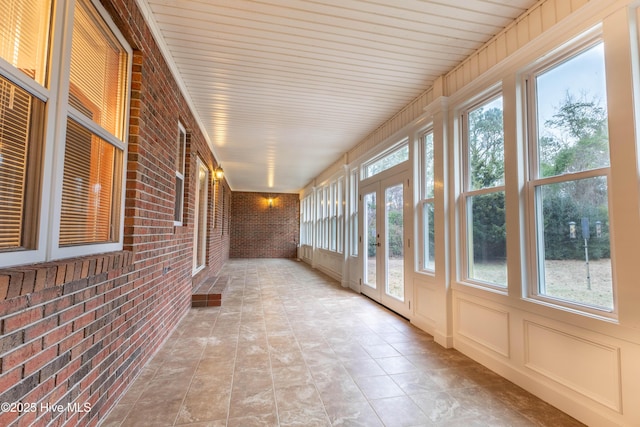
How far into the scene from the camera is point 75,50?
161cm

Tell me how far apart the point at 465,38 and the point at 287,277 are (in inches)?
243

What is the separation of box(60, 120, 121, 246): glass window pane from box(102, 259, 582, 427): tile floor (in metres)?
1.15

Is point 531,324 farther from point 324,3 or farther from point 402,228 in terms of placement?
point 324,3

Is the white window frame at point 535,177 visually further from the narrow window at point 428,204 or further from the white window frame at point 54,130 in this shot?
the white window frame at point 54,130

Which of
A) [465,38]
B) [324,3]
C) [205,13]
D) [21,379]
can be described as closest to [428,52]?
[465,38]

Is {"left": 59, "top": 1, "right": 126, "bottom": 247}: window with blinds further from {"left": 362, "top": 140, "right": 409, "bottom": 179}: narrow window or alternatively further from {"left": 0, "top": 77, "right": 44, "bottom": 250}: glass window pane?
{"left": 362, "top": 140, "right": 409, "bottom": 179}: narrow window

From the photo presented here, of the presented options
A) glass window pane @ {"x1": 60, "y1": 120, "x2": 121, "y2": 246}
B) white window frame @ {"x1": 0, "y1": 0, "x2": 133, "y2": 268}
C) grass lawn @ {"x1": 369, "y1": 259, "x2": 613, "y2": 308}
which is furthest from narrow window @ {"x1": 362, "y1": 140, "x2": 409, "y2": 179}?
white window frame @ {"x1": 0, "y1": 0, "x2": 133, "y2": 268}

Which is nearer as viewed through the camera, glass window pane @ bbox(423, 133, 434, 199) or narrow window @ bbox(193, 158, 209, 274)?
glass window pane @ bbox(423, 133, 434, 199)

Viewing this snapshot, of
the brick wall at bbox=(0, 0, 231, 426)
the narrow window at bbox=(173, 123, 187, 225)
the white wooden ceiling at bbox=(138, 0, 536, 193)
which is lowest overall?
the brick wall at bbox=(0, 0, 231, 426)

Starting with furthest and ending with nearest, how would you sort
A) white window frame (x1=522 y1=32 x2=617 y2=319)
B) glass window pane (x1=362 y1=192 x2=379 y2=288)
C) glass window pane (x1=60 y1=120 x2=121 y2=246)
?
glass window pane (x1=362 y1=192 x2=379 y2=288) < white window frame (x1=522 y1=32 x2=617 y2=319) < glass window pane (x1=60 y1=120 x2=121 y2=246)

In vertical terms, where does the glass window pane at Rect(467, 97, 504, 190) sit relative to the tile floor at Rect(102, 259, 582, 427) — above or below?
above

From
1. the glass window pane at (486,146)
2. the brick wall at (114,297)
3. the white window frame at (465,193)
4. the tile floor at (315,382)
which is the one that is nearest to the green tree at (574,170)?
the glass window pane at (486,146)

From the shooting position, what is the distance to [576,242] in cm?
204

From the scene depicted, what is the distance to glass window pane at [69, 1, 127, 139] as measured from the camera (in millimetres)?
1644
